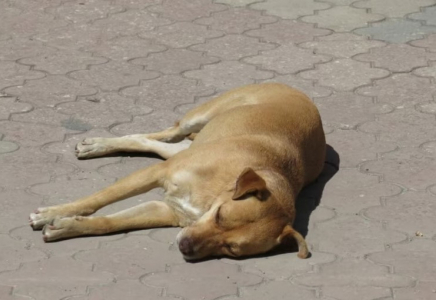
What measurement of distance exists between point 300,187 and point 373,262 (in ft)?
2.34

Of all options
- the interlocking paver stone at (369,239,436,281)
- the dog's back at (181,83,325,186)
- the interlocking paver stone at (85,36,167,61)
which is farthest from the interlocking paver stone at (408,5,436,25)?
the interlocking paver stone at (369,239,436,281)

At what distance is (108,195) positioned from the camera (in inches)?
226

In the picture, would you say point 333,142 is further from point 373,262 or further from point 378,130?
point 373,262

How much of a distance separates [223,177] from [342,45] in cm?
334

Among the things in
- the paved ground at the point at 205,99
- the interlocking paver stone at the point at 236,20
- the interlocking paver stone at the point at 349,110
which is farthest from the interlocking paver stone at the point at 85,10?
the interlocking paver stone at the point at 349,110

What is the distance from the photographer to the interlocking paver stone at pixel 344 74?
7855 millimetres

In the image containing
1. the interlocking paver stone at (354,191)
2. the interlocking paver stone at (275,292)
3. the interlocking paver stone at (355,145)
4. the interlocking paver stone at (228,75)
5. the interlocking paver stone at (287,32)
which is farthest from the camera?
the interlocking paver stone at (287,32)

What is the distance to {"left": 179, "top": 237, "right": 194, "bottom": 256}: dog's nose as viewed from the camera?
5.25 meters

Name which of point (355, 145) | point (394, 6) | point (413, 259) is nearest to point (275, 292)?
point (413, 259)

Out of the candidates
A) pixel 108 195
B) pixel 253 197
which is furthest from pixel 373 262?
pixel 108 195

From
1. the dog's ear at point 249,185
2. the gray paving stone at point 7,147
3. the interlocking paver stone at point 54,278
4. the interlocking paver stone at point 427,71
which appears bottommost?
the interlocking paver stone at point 427,71

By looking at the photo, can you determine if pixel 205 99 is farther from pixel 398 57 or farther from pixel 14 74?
pixel 398 57

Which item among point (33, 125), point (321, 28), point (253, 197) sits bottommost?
point (321, 28)

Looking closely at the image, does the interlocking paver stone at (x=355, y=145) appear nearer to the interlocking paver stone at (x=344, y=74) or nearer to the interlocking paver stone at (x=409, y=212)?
the interlocking paver stone at (x=409, y=212)
